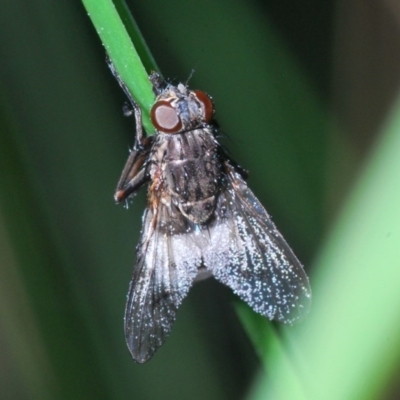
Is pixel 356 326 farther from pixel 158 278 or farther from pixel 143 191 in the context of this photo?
pixel 143 191

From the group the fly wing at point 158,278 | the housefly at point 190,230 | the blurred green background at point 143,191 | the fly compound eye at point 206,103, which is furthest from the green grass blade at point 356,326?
the fly compound eye at point 206,103

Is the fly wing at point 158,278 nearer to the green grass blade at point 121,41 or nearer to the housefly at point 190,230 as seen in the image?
the housefly at point 190,230

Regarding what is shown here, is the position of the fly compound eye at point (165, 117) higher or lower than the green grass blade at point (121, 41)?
lower

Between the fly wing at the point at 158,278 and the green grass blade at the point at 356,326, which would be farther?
the fly wing at the point at 158,278

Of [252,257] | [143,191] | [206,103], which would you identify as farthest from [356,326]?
[143,191]

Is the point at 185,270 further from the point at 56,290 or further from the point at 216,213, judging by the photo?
the point at 56,290

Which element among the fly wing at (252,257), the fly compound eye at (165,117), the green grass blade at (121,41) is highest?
the green grass blade at (121,41)

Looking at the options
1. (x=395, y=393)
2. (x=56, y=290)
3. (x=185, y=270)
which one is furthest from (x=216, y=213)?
(x=395, y=393)

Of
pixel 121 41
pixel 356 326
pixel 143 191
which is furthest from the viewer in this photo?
pixel 143 191
